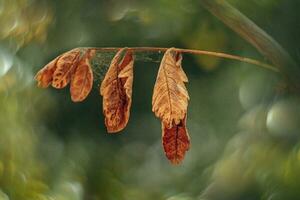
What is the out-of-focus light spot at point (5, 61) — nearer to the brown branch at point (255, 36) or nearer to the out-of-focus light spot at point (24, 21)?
the out-of-focus light spot at point (24, 21)

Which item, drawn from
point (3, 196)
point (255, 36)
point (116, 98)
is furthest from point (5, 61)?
point (255, 36)

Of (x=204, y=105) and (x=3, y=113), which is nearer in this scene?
(x=204, y=105)

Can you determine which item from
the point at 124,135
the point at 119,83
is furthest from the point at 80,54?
the point at 124,135

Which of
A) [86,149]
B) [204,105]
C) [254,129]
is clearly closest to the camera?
[254,129]

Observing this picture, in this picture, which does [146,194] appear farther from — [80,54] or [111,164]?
[80,54]

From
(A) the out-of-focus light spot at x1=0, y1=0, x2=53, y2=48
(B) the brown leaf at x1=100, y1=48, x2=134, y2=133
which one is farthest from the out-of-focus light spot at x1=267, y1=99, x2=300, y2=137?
(A) the out-of-focus light spot at x1=0, y1=0, x2=53, y2=48

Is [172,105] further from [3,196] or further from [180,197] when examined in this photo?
[3,196]
